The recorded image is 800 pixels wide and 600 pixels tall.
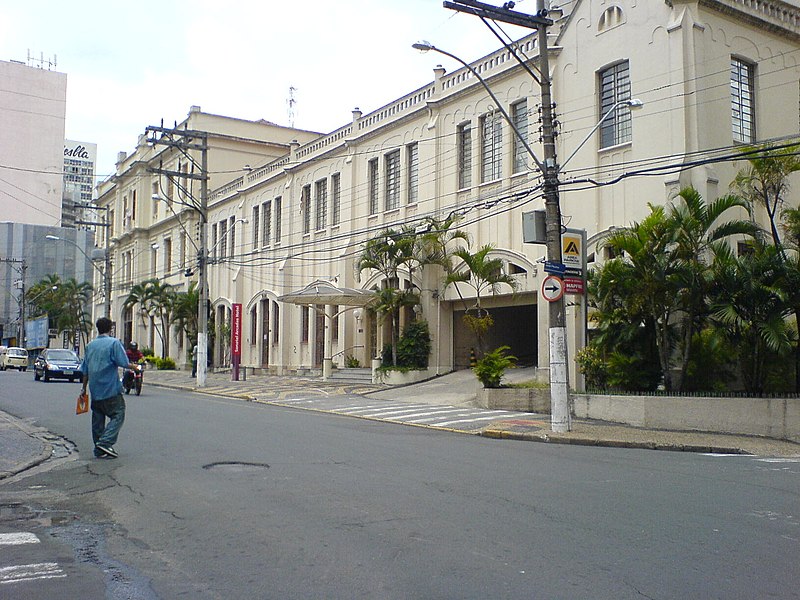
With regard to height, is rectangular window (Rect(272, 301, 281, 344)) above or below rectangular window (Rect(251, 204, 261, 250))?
below

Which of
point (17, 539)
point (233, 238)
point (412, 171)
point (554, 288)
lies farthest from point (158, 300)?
point (17, 539)

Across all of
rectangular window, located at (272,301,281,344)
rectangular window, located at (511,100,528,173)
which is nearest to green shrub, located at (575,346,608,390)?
rectangular window, located at (511,100,528,173)

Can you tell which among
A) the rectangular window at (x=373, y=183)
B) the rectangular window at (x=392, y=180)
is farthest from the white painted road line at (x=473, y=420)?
the rectangular window at (x=373, y=183)

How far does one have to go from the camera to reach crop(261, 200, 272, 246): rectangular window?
42.3 metres

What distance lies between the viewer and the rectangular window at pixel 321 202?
3744 cm

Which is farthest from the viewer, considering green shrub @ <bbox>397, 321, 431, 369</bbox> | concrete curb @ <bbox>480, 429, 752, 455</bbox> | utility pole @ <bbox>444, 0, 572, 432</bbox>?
green shrub @ <bbox>397, 321, 431, 369</bbox>

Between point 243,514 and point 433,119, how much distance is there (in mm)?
24044

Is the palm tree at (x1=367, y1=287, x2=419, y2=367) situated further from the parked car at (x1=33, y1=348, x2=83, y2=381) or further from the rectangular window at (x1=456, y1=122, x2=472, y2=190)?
the parked car at (x1=33, y1=348, x2=83, y2=381)

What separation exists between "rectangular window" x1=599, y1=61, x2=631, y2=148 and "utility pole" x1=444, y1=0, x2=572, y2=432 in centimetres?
715

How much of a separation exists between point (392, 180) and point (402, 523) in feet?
86.8

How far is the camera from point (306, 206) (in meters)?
39.1

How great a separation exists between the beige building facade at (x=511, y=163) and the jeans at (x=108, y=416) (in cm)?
1113

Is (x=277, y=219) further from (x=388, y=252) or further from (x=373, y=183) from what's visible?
(x=388, y=252)

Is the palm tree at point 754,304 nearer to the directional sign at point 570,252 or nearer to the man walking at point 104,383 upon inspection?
the directional sign at point 570,252
